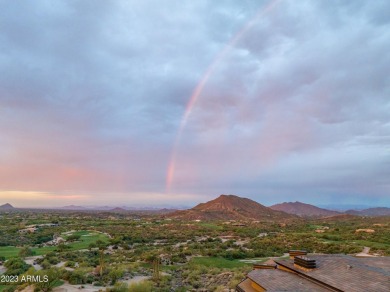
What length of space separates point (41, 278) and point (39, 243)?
1294 inches

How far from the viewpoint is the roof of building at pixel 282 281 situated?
44.8 ft

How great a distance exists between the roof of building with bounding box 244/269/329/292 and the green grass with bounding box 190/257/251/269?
17726 mm

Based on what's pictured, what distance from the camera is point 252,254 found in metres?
42.2

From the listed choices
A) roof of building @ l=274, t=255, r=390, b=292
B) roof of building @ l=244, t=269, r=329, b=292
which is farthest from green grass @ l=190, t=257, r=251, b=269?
roof of building @ l=274, t=255, r=390, b=292

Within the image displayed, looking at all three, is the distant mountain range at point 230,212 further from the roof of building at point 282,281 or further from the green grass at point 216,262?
the roof of building at point 282,281

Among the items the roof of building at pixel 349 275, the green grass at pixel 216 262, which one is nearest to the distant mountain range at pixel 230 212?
the green grass at pixel 216 262

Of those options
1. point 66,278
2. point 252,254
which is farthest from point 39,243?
point 252,254

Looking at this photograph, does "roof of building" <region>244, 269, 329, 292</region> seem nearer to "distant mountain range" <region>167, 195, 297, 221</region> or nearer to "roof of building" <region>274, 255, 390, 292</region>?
"roof of building" <region>274, 255, 390, 292</region>

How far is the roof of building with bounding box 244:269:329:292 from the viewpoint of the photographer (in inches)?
538

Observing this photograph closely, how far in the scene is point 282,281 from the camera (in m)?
15.0

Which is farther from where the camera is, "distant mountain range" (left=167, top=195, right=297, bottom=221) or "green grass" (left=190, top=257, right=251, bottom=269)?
"distant mountain range" (left=167, top=195, right=297, bottom=221)

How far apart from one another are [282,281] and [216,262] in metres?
22.7

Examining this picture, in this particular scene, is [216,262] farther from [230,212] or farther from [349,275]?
[230,212]

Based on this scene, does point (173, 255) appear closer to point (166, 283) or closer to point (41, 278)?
point (166, 283)
